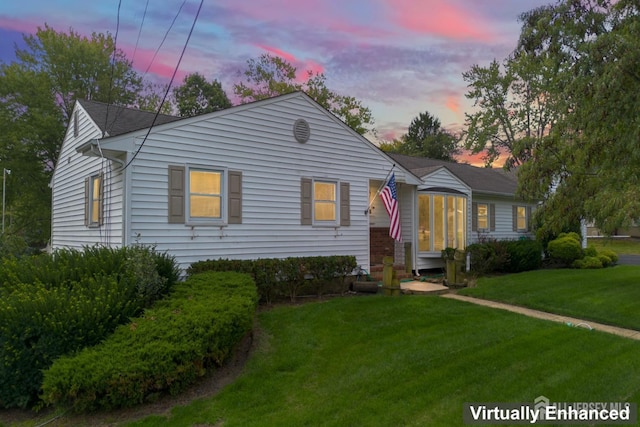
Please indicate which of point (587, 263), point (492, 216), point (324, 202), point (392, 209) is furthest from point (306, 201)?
point (587, 263)

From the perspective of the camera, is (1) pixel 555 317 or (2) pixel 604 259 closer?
(1) pixel 555 317

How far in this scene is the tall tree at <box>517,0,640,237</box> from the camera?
5.64m

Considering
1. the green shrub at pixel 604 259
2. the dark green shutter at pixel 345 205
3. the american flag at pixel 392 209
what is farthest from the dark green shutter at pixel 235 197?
the green shrub at pixel 604 259

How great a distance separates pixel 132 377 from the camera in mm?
3873

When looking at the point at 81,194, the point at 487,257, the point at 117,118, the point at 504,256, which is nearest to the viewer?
the point at 117,118

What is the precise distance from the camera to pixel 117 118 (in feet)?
33.2

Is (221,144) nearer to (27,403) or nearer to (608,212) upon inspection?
(27,403)

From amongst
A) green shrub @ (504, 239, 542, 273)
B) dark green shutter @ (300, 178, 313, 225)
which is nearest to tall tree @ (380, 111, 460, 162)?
green shrub @ (504, 239, 542, 273)

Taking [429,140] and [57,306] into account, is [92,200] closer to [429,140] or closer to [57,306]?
[57,306]

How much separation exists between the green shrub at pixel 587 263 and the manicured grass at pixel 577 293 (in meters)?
2.25

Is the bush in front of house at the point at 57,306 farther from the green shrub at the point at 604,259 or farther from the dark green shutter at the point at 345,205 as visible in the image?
the green shrub at the point at 604,259

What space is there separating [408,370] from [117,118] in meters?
9.10

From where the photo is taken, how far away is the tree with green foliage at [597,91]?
18.5 ft

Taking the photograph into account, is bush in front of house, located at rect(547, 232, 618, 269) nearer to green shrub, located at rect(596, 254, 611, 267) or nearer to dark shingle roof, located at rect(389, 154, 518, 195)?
green shrub, located at rect(596, 254, 611, 267)
